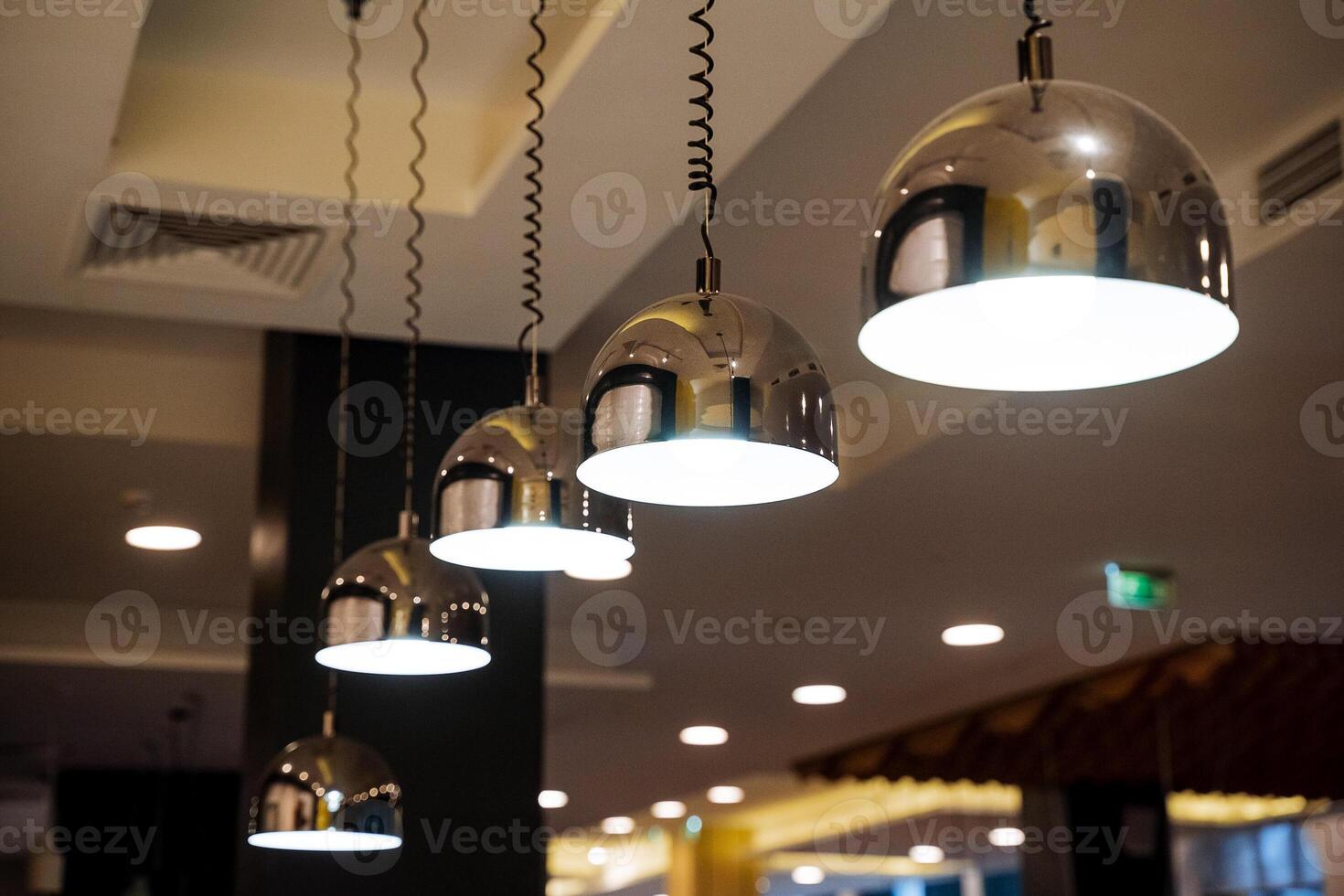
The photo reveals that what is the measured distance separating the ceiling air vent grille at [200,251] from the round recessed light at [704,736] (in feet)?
15.6

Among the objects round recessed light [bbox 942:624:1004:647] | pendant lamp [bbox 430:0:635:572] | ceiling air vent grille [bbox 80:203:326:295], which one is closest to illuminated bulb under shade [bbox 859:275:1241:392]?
pendant lamp [bbox 430:0:635:572]

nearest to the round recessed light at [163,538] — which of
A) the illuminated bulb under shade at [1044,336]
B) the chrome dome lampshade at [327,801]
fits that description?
the chrome dome lampshade at [327,801]

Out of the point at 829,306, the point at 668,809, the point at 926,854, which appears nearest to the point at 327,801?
the point at 829,306

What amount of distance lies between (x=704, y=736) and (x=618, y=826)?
3442 millimetres

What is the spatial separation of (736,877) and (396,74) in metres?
9.00

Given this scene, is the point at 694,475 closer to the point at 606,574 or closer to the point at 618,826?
the point at 606,574

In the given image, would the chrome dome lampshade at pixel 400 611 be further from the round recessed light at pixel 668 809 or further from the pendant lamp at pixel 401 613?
the round recessed light at pixel 668 809

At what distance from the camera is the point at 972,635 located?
5.94 meters

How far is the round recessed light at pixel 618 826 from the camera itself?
10.4 meters

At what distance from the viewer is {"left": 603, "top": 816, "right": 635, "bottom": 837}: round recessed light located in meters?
10.4

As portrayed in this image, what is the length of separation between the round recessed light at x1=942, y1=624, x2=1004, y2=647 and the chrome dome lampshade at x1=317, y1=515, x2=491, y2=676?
13.3 feet

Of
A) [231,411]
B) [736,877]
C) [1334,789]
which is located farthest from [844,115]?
[736,877]

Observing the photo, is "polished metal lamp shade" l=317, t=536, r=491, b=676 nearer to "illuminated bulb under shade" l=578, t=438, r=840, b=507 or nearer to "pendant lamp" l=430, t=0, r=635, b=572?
"pendant lamp" l=430, t=0, r=635, b=572

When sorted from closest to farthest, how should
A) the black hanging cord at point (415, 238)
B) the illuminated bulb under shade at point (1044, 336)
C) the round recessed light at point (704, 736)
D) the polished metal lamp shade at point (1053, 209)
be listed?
1. the polished metal lamp shade at point (1053, 209)
2. the illuminated bulb under shade at point (1044, 336)
3. the black hanging cord at point (415, 238)
4. the round recessed light at point (704, 736)
